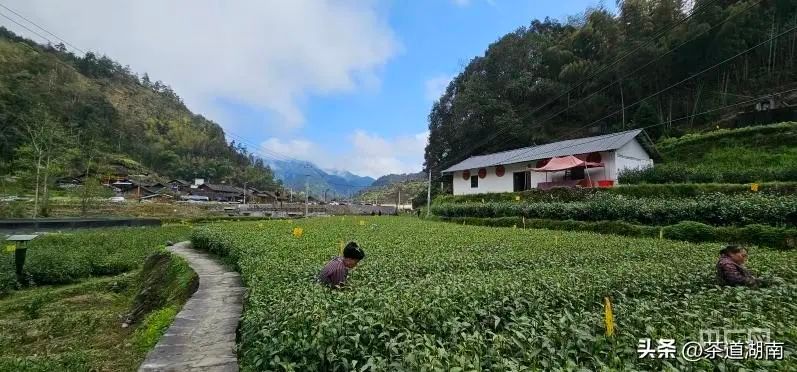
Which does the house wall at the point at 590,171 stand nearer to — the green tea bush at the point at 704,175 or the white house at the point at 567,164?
the white house at the point at 567,164

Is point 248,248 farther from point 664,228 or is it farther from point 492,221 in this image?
point 492,221

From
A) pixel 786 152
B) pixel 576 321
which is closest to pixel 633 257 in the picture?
pixel 576 321

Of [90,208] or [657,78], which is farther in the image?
[657,78]

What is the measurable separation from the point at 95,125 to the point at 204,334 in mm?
86084

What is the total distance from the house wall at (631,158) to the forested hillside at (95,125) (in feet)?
133

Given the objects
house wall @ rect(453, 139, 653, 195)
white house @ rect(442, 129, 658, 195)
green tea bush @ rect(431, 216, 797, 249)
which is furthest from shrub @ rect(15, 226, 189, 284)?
house wall @ rect(453, 139, 653, 195)

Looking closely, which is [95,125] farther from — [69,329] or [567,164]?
[69,329]

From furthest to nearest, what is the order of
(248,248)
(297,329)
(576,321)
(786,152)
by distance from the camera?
1. (786,152)
2. (248,248)
3. (576,321)
4. (297,329)

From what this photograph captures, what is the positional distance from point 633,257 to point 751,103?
34.5 m

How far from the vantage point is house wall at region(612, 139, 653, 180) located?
2433 centimetres

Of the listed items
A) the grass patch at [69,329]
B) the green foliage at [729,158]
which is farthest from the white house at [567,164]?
the grass patch at [69,329]

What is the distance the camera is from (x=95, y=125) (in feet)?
240

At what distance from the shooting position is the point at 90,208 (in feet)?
111

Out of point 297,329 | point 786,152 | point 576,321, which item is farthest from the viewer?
point 786,152
